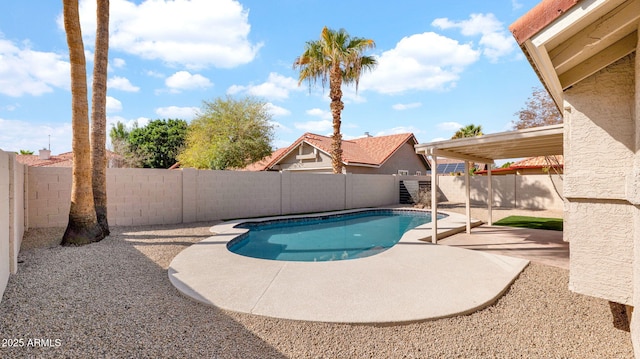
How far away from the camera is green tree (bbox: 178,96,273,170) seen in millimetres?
22766

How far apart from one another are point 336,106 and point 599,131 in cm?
1578

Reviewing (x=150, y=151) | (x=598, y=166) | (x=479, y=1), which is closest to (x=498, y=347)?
(x=598, y=166)

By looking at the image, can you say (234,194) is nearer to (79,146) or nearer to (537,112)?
(79,146)

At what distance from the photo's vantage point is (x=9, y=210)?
5.30 metres

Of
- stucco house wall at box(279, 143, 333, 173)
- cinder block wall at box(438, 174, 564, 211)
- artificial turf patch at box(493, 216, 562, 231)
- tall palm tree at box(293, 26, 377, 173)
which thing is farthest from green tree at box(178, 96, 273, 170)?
artificial turf patch at box(493, 216, 562, 231)

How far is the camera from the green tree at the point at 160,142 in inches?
1561

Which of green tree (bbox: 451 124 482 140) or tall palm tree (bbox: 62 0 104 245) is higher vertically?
green tree (bbox: 451 124 482 140)

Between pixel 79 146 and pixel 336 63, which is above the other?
pixel 336 63

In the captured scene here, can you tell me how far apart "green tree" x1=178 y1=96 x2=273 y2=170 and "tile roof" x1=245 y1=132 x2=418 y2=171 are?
2671 millimetres

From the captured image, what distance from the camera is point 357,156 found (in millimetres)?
24031

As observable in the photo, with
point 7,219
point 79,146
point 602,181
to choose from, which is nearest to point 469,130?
point 602,181

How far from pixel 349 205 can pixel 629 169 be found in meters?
15.9

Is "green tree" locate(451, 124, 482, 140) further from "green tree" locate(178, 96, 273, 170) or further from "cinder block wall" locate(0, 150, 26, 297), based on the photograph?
"cinder block wall" locate(0, 150, 26, 297)

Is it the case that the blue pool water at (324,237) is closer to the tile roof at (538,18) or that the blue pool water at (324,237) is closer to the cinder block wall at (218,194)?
the cinder block wall at (218,194)
